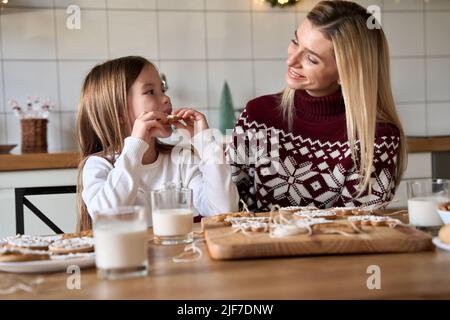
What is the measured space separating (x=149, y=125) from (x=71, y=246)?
0.61m

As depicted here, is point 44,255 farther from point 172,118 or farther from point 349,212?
point 172,118

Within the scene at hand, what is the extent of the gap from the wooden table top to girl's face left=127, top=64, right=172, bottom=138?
0.76m

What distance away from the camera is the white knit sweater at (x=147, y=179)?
1.33 m

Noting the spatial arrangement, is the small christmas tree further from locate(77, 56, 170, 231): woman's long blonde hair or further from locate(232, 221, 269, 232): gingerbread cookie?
locate(232, 221, 269, 232): gingerbread cookie

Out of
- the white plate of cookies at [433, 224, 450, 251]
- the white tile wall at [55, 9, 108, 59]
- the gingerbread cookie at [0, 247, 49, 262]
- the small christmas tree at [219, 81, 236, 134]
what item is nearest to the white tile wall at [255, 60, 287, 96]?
the small christmas tree at [219, 81, 236, 134]

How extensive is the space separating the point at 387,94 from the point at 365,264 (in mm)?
882

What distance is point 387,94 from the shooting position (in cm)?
159

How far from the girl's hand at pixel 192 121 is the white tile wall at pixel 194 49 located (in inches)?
57.0

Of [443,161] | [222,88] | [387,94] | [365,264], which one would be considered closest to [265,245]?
[365,264]

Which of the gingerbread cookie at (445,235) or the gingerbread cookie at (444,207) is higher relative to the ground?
the gingerbread cookie at (444,207)

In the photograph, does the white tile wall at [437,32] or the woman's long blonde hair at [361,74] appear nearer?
the woman's long blonde hair at [361,74]

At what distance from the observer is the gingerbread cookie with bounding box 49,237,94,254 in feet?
2.87

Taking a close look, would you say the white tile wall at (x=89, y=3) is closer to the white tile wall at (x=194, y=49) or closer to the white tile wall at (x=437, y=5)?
the white tile wall at (x=194, y=49)

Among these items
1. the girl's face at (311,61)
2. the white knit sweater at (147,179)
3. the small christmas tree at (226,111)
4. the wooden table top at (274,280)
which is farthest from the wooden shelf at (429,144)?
the wooden table top at (274,280)
